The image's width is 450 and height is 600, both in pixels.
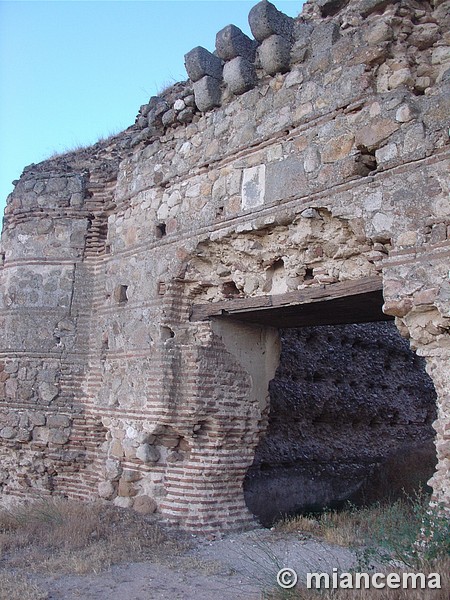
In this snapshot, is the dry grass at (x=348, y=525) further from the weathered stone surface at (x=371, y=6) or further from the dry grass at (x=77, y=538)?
the weathered stone surface at (x=371, y=6)

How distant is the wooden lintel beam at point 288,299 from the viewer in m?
5.44

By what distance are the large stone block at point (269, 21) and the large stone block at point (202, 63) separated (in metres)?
0.71

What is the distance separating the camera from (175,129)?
776cm

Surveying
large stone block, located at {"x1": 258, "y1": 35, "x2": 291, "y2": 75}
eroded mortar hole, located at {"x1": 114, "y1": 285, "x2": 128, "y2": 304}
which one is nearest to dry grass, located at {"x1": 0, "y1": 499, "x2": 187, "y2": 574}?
eroded mortar hole, located at {"x1": 114, "y1": 285, "x2": 128, "y2": 304}

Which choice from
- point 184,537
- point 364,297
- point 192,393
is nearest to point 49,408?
point 192,393

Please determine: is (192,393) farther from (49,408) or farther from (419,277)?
(419,277)

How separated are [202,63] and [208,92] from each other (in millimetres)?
321

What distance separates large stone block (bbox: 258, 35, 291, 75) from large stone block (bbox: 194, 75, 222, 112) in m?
0.79

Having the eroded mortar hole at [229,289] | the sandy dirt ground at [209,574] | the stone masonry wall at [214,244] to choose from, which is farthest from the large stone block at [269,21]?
the sandy dirt ground at [209,574]

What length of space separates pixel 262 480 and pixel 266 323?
2950mm

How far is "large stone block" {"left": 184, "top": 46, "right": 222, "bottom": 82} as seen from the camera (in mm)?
7086

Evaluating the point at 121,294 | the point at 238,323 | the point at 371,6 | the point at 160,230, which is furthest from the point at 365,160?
the point at 121,294

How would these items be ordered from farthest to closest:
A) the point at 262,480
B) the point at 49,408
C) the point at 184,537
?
the point at 262,480
the point at 49,408
the point at 184,537

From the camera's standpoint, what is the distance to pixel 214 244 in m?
6.81
